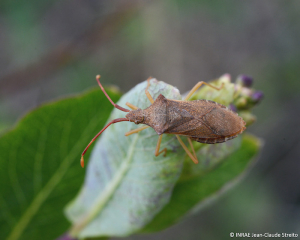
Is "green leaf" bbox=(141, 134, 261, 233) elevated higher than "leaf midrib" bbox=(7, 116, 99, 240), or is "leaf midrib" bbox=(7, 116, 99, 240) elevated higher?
"leaf midrib" bbox=(7, 116, 99, 240)

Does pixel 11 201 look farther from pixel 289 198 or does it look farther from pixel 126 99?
pixel 289 198

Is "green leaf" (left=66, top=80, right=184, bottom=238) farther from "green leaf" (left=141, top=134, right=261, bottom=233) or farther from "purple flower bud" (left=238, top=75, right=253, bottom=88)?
"purple flower bud" (left=238, top=75, right=253, bottom=88)

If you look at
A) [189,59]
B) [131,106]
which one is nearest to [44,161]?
[131,106]

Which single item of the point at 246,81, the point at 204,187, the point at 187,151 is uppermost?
the point at 246,81

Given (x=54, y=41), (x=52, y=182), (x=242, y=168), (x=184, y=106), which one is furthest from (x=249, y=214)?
(x=54, y=41)

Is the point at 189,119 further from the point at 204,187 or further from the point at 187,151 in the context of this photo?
the point at 187,151

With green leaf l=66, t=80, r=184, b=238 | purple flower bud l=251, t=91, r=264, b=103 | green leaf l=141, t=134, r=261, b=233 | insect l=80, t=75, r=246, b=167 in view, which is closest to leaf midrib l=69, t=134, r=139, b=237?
green leaf l=66, t=80, r=184, b=238
